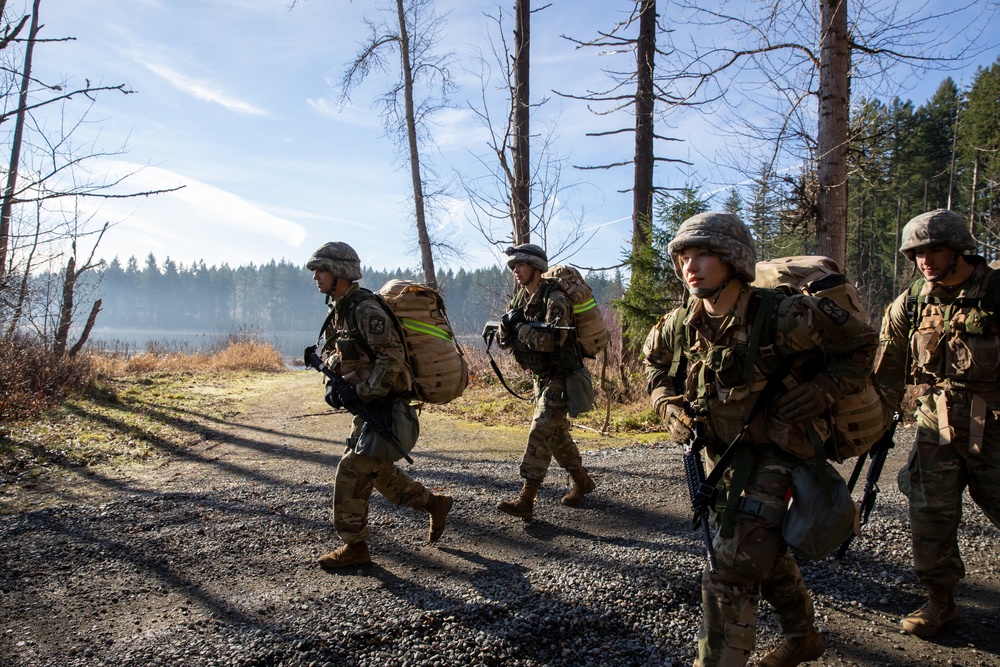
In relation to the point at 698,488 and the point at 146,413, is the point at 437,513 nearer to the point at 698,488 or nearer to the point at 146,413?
the point at 698,488

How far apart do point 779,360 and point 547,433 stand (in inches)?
108

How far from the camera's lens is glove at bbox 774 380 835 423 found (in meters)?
2.41

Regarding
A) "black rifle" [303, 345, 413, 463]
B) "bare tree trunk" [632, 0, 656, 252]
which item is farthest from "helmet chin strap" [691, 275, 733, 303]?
"bare tree trunk" [632, 0, 656, 252]

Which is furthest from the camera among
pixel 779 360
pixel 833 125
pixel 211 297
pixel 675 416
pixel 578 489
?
pixel 211 297

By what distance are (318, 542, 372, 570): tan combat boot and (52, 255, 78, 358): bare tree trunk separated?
38.1ft

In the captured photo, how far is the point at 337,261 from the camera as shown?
426cm

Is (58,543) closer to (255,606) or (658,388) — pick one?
(255,606)

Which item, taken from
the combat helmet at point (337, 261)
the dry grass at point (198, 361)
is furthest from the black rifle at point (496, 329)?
the dry grass at point (198, 361)

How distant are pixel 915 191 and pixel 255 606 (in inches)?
1834

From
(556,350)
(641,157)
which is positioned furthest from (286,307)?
(556,350)

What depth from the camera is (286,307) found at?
97125 mm

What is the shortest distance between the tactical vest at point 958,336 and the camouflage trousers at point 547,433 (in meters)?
2.55

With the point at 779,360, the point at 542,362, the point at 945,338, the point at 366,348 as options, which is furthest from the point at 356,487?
the point at 945,338

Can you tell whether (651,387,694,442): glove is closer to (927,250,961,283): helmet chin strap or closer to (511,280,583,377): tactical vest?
(927,250,961,283): helmet chin strap
